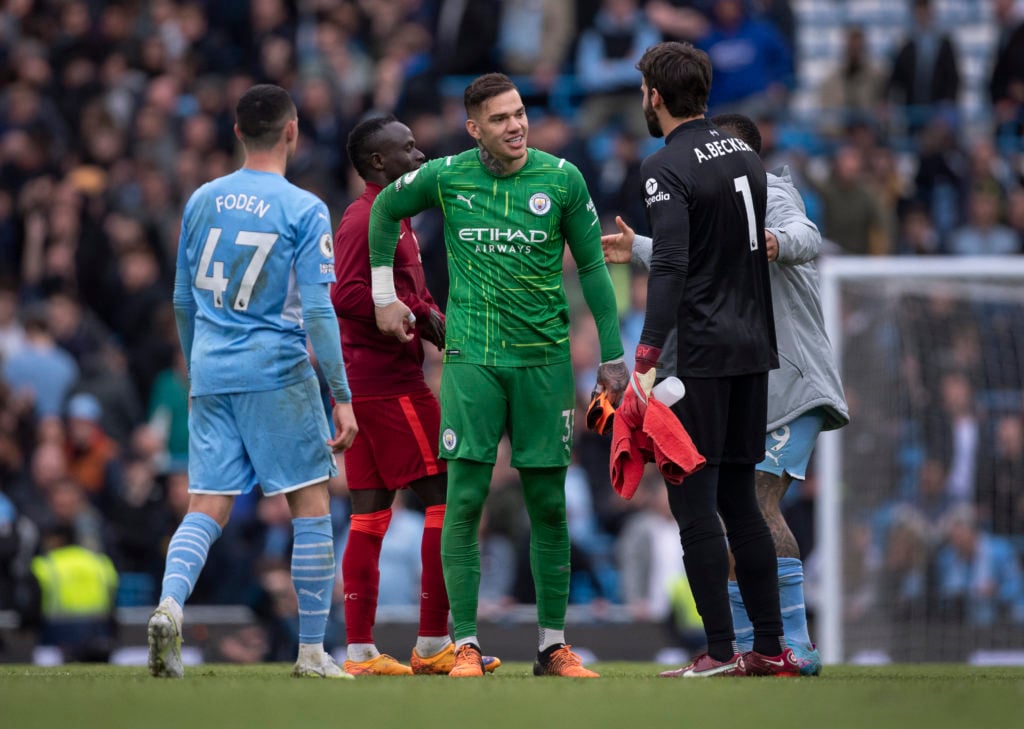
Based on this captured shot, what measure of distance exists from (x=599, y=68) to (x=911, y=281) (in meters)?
5.80

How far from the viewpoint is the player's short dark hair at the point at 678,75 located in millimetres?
7719

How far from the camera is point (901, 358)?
48.5ft

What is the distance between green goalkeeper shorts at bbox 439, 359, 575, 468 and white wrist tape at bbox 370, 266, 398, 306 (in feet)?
1.71

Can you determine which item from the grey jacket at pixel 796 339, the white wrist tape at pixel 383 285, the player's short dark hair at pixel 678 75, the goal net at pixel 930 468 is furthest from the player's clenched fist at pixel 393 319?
the goal net at pixel 930 468

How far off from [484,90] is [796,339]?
6.30ft

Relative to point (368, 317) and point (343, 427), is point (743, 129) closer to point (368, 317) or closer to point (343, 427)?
point (368, 317)

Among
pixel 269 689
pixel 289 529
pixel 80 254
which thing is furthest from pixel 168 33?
pixel 269 689

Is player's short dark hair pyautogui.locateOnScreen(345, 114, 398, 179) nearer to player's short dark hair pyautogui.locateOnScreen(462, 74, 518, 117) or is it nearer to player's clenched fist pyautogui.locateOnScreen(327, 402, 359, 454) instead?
player's short dark hair pyautogui.locateOnScreen(462, 74, 518, 117)

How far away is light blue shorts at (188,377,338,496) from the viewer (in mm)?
7773

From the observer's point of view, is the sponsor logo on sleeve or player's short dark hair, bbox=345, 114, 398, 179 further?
player's short dark hair, bbox=345, 114, 398, 179

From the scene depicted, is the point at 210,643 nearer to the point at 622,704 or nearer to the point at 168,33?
the point at 622,704

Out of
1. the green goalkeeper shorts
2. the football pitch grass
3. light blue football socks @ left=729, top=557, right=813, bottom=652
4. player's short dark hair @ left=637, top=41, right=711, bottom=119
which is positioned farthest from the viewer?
light blue football socks @ left=729, top=557, right=813, bottom=652

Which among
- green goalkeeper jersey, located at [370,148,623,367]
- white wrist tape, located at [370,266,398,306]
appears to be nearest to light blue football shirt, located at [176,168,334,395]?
white wrist tape, located at [370,266,398,306]

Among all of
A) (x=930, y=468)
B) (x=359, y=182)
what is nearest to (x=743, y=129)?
(x=930, y=468)
